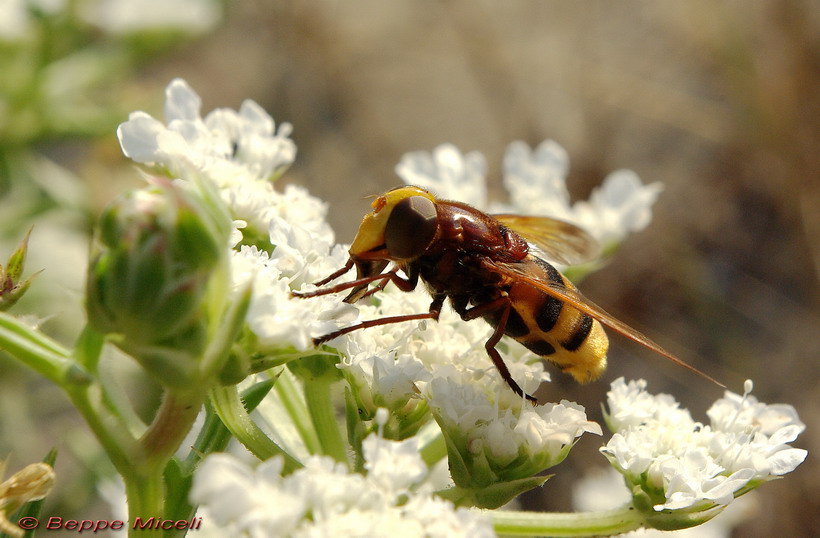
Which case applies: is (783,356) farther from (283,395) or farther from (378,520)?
(378,520)

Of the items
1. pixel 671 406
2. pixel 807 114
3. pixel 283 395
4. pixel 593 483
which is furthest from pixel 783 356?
pixel 283 395

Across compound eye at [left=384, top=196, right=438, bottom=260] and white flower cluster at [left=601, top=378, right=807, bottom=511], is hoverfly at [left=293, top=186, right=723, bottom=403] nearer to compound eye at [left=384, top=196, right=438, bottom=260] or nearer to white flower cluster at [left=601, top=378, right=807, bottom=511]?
compound eye at [left=384, top=196, right=438, bottom=260]

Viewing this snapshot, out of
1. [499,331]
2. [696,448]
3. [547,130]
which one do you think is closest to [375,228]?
[499,331]

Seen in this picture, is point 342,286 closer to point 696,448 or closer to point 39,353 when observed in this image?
point 39,353

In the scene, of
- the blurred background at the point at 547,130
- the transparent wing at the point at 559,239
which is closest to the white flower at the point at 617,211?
the transparent wing at the point at 559,239

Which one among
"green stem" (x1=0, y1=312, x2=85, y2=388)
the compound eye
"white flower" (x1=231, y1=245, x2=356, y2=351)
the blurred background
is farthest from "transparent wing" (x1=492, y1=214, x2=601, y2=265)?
the blurred background

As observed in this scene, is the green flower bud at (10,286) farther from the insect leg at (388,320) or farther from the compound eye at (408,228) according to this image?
the compound eye at (408,228)

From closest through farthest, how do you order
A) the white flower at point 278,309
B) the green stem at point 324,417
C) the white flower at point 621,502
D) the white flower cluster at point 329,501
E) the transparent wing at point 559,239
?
the white flower cluster at point 329,501
the white flower at point 278,309
the green stem at point 324,417
the transparent wing at point 559,239
the white flower at point 621,502
